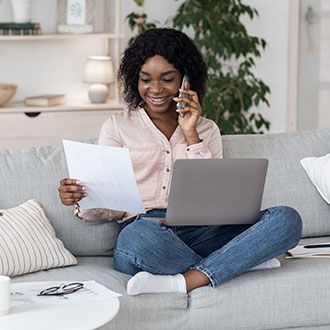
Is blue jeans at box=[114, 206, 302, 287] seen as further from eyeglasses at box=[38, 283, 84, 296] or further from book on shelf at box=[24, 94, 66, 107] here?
book on shelf at box=[24, 94, 66, 107]

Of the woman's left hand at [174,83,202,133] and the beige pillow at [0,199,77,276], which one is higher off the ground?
the woman's left hand at [174,83,202,133]

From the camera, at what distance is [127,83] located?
2.54 metres

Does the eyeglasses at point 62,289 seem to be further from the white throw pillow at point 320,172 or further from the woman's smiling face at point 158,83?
the white throw pillow at point 320,172

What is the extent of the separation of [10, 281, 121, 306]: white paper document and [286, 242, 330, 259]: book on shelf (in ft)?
2.63

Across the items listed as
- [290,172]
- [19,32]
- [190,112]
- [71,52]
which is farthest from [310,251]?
[71,52]

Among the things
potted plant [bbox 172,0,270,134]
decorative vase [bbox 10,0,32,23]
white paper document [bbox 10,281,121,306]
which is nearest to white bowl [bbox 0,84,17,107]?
decorative vase [bbox 10,0,32,23]

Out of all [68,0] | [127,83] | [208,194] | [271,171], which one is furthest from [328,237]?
[68,0]

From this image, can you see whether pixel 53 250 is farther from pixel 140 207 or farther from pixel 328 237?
pixel 328 237

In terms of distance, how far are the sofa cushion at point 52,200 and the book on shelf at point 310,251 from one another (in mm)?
572

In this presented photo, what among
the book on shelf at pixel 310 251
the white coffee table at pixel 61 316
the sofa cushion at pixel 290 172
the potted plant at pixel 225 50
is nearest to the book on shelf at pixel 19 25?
the potted plant at pixel 225 50

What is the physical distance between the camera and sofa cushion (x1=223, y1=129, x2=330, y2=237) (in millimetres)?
2572

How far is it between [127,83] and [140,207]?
0.58m

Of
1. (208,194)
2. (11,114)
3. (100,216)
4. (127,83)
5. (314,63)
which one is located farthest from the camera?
(314,63)

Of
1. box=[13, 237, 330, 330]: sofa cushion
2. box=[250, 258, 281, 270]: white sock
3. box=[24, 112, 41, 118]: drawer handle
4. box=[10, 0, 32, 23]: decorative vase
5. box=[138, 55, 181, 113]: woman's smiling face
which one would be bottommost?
box=[13, 237, 330, 330]: sofa cushion
